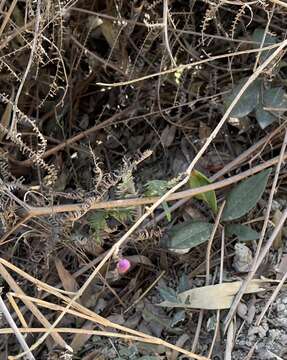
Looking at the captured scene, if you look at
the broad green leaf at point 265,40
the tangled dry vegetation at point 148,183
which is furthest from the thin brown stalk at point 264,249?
Result: the broad green leaf at point 265,40

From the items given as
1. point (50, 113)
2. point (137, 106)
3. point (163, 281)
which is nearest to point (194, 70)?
point (137, 106)

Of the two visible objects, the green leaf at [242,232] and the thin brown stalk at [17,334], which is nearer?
the thin brown stalk at [17,334]

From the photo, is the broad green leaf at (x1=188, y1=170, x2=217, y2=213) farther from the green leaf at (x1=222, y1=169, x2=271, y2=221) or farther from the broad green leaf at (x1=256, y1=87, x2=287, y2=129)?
the broad green leaf at (x1=256, y1=87, x2=287, y2=129)

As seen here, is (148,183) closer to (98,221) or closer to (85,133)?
(98,221)

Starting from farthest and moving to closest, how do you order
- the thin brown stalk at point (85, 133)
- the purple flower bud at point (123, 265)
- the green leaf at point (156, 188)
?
the thin brown stalk at point (85, 133)
the purple flower bud at point (123, 265)
the green leaf at point (156, 188)

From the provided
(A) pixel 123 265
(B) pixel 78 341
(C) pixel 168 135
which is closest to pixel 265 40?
(C) pixel 168 135

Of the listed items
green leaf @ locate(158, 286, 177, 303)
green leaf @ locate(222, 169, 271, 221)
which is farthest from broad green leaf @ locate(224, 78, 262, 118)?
green leaf @ locate(158, 286, 177, 303)

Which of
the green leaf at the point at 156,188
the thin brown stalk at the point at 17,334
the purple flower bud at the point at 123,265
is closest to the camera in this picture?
the thin brown stalk at the point at 17,334

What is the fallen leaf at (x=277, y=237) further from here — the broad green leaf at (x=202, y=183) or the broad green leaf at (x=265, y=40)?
the broad green leaf at (x=265, y=40)
